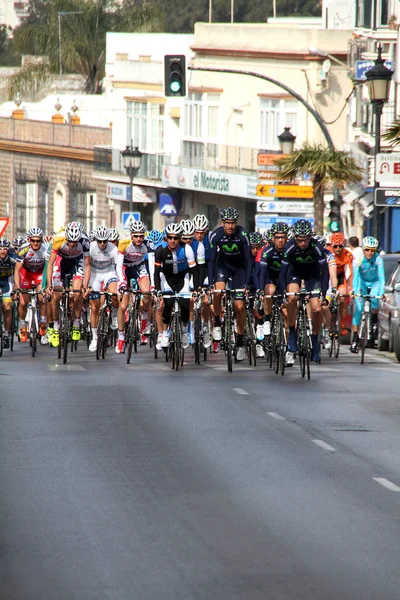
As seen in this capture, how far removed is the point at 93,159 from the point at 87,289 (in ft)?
153

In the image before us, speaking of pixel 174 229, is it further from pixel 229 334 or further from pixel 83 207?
pixel 83 207

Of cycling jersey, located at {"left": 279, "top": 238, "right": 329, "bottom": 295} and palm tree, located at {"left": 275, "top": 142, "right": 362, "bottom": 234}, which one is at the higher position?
palm tree, located at {"left": 275, "top": 142, "right": 362, "bottom": 234}

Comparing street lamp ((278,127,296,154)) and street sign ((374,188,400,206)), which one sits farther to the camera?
street lamp ((278,127,296,154))

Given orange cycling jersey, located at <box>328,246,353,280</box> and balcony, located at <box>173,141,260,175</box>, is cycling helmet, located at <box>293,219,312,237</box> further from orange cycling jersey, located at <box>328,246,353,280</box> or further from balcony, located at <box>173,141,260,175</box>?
balcony, located at <box>173,141,260,175</box>

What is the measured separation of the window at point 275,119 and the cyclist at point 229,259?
3394 cm

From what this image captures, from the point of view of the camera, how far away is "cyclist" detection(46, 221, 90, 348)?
A: 22281 mm

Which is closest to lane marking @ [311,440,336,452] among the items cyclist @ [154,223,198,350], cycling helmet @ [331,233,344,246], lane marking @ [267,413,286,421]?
lane marking @ [267,413,286,421]

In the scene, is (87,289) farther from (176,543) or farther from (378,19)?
(378,19)

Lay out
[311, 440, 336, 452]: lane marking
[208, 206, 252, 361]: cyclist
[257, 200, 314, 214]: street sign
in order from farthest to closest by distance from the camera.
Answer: [257, 200, 314, 214]: street sign → [208, 206, 252, 361]: cyclist → [311, 440, 336, 452]: lane marking

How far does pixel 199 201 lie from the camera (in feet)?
197

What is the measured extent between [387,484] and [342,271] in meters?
13.7

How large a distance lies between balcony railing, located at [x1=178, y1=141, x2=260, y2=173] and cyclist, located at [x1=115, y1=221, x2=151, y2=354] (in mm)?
32333

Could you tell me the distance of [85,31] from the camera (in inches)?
3302

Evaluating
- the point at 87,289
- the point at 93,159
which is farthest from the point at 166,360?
the point at 93,159
